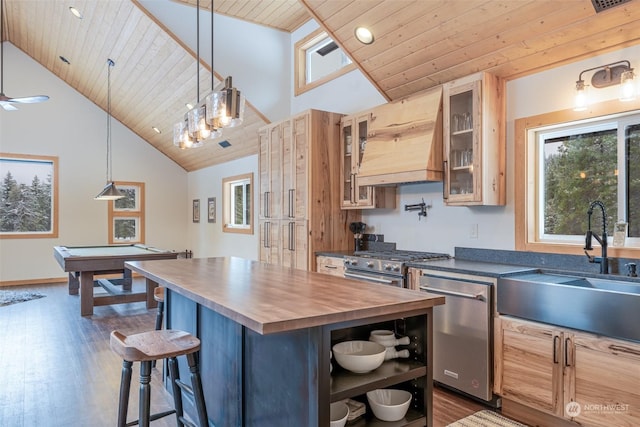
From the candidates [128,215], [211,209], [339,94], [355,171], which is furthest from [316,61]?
[128,215]

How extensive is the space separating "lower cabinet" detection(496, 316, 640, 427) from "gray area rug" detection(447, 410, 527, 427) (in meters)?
0.13

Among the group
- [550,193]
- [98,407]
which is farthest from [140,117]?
[550,193]

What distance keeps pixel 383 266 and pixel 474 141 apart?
1238 mm

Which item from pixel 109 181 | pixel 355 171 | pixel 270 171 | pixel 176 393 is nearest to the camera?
pixel 176 393

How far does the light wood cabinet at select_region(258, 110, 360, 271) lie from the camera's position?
4488 millimetres

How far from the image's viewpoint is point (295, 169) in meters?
4.70

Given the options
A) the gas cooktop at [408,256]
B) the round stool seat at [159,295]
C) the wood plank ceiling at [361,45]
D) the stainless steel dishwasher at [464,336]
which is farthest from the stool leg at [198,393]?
the wood plank ceiling at [361,45]

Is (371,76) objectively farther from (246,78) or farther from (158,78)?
(158,78)

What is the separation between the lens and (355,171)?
173 inches

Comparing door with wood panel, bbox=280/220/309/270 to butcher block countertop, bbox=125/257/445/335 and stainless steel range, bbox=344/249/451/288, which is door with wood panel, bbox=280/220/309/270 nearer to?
stainless steel range, bbox=344/249/451/288

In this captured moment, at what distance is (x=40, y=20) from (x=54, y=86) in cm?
213

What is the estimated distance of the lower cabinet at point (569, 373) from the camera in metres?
2.10

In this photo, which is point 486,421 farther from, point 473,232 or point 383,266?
point 473,232

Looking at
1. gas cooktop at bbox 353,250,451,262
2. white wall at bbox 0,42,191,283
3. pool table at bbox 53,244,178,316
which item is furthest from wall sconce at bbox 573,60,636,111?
white wall at bbox 0,42,191,283
